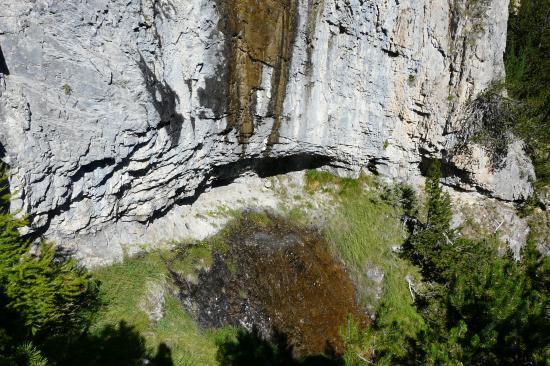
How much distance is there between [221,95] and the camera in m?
11.8

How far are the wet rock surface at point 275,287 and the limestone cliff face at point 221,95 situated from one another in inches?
99.0

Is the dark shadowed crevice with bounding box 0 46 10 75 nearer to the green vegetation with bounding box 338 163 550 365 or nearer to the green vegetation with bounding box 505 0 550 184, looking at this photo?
the green vegetation with bounding box 338 163 550 365

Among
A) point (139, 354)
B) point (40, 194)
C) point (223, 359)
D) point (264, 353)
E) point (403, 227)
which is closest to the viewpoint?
point (40, 194)

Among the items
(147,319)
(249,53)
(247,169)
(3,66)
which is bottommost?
(147,319)

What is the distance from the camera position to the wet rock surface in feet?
40.8

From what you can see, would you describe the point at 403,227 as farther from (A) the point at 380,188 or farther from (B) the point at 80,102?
(B) the point at 80,102

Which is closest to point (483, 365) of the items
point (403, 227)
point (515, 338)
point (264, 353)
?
point (515, 338)

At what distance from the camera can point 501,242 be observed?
18.1 m

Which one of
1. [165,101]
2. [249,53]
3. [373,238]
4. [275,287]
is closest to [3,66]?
[165,101]

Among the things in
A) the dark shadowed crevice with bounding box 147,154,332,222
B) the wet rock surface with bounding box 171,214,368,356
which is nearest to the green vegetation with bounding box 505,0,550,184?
the dark shadowed crevice with bounding box 147,154,332,222

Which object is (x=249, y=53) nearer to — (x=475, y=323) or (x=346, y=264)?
Result: (x=346, y=264)

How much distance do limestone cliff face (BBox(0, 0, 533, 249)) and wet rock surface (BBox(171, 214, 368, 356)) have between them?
2.51m

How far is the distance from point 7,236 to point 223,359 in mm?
6553

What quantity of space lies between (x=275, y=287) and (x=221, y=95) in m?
6.61
